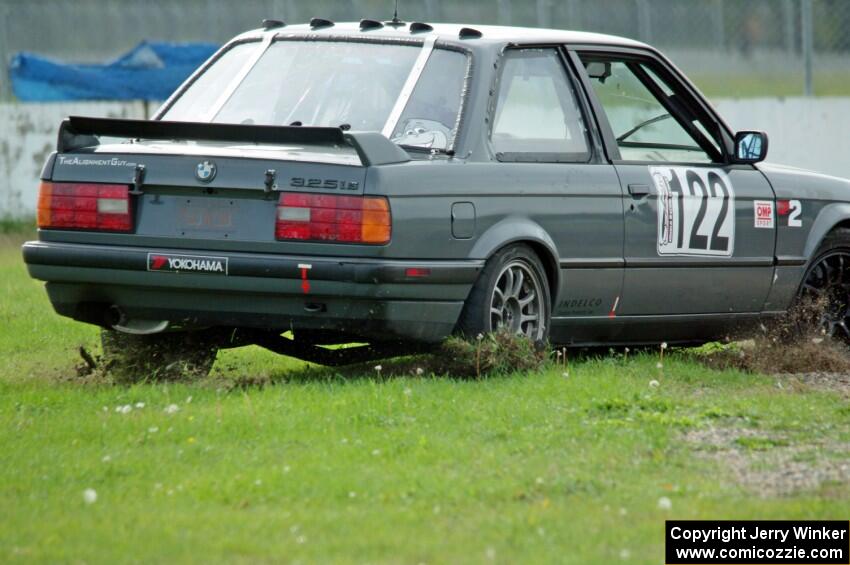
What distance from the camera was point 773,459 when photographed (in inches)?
230

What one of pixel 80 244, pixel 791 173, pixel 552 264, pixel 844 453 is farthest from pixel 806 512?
pixel 791 173

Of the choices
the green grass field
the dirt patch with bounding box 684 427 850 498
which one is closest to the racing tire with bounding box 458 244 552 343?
the green grass field

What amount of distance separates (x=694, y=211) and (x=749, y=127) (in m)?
9.85

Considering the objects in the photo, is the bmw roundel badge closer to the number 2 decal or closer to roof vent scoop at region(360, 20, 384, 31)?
roof vent scoop at region(360, 20, 384, 31)

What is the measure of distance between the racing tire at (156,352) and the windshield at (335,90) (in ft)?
3.50

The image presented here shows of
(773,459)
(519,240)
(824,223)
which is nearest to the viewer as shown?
(773,459)

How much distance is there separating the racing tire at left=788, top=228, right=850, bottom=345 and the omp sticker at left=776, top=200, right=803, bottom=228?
0.27m

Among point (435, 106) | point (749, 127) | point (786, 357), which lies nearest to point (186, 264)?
point (435, 106)

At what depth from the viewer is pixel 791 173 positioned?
8867 millimetres

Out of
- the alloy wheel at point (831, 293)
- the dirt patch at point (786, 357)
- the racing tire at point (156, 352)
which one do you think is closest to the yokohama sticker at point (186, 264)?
the racing tire at point (156, 352)

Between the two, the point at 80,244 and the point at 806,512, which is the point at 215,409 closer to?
the point at 80,244

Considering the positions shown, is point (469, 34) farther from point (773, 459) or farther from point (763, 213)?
point (773, 459)

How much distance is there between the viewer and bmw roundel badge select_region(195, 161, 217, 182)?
6.89m

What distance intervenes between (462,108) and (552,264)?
88cm
